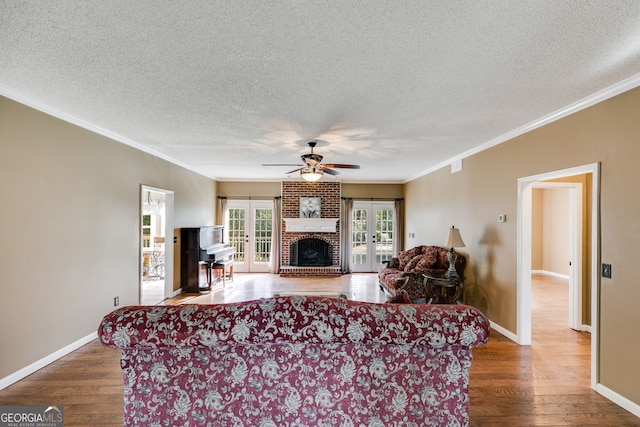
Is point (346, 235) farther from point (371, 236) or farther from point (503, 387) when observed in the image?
point (503, 387)

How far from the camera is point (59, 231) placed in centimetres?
313

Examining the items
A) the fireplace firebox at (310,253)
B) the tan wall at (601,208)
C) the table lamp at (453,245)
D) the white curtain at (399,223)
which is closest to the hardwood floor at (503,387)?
the tan wall at (601,208)

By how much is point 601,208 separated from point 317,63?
9.05 feet

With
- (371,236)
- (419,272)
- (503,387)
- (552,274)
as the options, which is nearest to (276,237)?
(371,236)

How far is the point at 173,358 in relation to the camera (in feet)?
5.74

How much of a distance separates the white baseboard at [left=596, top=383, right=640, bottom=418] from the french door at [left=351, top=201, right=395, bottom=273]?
228 inches

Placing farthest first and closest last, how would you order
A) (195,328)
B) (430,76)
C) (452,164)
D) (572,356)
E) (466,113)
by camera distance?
(452,164), (572,356), (466,113), (430,76), (195,328)

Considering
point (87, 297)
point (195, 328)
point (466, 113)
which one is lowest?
point (87, 297)

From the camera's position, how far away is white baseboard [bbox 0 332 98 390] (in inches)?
103

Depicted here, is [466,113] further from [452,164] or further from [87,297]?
[87,297]

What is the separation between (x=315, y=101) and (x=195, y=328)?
7.04 feet

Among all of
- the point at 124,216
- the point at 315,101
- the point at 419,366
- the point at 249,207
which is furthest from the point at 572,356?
the point at 249,207

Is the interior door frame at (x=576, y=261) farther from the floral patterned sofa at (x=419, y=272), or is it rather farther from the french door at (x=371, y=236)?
the french door at (x=371, y=236)

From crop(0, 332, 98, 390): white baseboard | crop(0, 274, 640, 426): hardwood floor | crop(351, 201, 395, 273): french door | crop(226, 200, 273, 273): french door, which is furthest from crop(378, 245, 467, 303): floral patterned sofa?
crop(0, 332, 98, 390): white baseboard
